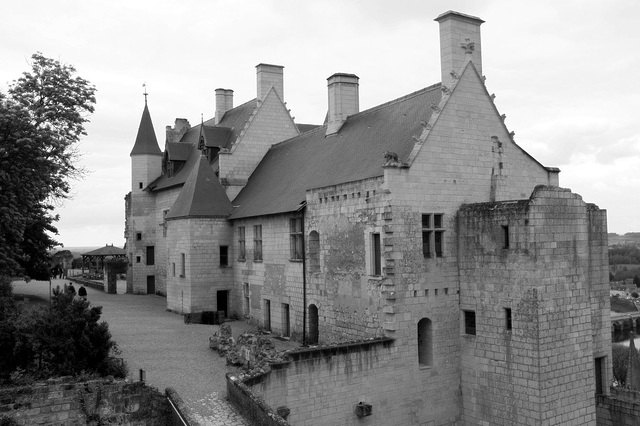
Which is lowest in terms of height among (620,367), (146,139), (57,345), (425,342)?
(620,367)

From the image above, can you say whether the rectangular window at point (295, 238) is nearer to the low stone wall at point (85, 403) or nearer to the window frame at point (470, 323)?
the window frame at point (470, 323)

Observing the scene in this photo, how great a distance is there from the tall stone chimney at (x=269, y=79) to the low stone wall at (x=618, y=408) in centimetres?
2385

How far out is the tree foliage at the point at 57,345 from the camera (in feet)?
57.9

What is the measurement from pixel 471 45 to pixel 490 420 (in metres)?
13.1

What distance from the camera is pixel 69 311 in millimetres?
18250

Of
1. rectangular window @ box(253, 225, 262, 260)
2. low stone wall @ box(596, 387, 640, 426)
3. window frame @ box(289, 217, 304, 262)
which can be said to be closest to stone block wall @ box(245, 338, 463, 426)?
low stone wall @ box(596, 387, 640, 426)

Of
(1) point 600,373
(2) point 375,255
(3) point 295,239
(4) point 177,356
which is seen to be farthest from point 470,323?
(4) point 177,356

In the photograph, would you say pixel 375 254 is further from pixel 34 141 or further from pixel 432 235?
pixel 34 141

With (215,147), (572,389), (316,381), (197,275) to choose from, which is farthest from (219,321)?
(572,389)

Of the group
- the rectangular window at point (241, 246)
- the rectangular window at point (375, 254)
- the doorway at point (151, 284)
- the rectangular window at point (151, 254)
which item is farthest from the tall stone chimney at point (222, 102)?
the rectangular window at point (375, 254)

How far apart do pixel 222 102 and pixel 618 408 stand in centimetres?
3147

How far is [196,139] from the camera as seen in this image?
43.7m

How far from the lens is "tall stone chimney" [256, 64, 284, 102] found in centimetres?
3700

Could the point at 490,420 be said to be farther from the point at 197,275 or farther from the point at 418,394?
the point at 197,275
